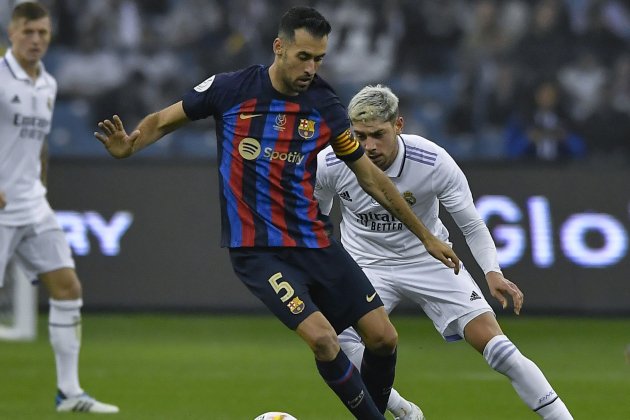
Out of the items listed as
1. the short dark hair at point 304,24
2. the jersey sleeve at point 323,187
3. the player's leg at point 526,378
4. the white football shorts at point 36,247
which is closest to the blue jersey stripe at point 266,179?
the short dark hair at point 304,24

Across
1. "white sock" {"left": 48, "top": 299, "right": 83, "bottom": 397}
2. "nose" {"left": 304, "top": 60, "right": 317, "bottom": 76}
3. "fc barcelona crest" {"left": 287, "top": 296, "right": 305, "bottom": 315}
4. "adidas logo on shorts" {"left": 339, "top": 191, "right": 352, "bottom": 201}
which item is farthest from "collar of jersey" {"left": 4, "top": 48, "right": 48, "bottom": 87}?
"fc barcelona crest" {"left": 287, "top": 296, "right": 305, "bottom": 315}

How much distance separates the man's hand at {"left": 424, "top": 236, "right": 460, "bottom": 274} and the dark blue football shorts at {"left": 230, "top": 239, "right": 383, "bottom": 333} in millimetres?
364

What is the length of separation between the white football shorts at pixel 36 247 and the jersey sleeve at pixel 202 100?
2493mm

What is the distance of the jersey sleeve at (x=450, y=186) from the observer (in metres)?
6.92

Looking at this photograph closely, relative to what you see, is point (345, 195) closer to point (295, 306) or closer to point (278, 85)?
point (278, 85)

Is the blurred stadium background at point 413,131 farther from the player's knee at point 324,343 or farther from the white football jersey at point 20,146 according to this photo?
the player's knee at point 324,343

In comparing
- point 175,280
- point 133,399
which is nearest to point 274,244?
point 133,399

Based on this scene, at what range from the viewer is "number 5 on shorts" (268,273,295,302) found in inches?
243

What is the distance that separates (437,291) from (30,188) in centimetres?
298

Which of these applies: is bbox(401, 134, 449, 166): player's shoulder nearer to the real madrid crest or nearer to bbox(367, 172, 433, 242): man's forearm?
the real madrid crest

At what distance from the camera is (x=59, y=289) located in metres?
8.47

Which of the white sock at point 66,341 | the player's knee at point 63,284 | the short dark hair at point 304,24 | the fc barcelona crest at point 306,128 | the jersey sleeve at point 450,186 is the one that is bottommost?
the white sock at point 66,341

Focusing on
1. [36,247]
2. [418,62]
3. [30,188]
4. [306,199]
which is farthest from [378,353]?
[418,62]

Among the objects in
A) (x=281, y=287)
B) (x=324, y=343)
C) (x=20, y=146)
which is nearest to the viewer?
(x=324, y=343)
